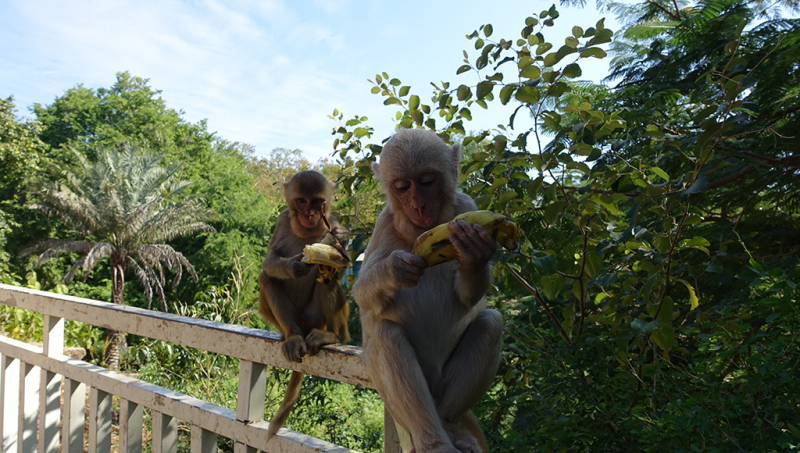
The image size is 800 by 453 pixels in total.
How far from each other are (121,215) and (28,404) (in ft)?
77.3

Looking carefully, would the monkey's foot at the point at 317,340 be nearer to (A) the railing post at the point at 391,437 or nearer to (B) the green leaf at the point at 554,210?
(A) the railing post at the point at 391,437

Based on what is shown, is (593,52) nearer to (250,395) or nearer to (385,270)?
(385,270)

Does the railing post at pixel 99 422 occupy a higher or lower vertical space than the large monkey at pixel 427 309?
lower

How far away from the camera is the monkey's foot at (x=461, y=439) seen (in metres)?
1.89

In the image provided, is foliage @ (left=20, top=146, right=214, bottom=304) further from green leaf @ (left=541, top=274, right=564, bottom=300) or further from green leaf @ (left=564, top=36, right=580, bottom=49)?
green leaf @ (left=564, top=36, right=580, bottom=49)

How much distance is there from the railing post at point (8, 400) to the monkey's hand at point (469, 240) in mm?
4492

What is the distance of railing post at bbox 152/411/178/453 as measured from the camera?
311 cm

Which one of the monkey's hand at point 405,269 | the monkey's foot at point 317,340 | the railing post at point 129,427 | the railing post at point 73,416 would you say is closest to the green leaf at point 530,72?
the monkey's hand at point 405,269

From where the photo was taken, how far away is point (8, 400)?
4.45m

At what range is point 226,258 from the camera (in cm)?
2970

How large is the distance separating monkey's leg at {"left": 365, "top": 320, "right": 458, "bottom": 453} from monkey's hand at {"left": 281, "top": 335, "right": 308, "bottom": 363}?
0.80m

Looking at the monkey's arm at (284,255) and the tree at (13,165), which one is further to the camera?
the tree at (13,165)

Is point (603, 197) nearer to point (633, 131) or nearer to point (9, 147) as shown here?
point (633, 131)

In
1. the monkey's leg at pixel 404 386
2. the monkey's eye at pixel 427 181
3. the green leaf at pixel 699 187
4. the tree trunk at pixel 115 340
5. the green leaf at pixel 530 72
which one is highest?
the green leaf at pixel 530 72
